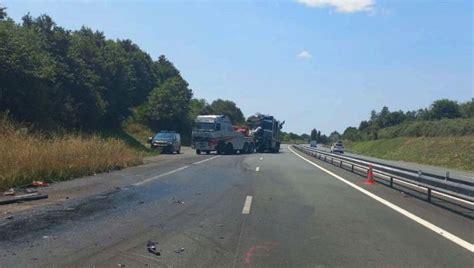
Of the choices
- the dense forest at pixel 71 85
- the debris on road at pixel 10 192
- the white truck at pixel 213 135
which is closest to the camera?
the debris on road at pixel 10 192

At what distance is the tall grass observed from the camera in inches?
655

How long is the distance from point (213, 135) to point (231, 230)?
3866cm

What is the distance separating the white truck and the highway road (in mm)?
31953

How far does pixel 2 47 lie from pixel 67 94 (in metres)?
15.2

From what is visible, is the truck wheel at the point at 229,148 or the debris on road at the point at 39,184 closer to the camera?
the debris on road at the point at 39,184

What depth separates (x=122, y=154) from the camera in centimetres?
2788

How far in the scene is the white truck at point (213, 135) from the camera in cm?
4847

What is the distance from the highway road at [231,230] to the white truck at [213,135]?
31953 millimetres

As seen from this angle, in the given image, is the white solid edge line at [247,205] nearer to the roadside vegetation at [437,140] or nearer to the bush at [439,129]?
the roadside vegetation at [437,140]

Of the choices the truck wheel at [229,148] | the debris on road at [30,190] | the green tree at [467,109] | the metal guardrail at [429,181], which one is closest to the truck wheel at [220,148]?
the truck wheel at [229,148]

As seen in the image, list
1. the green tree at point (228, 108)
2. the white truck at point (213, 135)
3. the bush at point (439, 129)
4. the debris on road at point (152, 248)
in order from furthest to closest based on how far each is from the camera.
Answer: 1. the green tree at point (228, 108)
2. the bush at point (439, 129)
3. the white truck at point (213, 135)
4. the debris on road at point (152, 248)

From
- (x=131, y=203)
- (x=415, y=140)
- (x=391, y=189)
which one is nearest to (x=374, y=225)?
(x=131, y=203)

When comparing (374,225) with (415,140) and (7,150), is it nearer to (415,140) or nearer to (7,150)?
(7,150)

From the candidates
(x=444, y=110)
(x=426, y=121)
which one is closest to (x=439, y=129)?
(x=426, y=121)
